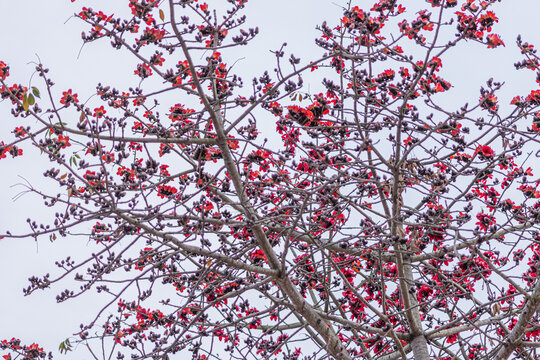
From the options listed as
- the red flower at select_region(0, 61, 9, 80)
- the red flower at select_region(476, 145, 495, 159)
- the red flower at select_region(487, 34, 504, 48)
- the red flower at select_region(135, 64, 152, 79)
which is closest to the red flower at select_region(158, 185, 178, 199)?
the red flower at select_region(135, 64, 152, 79)

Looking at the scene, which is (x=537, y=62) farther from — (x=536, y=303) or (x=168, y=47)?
(x=168, y=47)

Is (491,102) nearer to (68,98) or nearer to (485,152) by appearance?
(485,152)

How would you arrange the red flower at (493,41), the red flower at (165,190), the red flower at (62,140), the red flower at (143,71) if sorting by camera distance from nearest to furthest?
the red flower at (62,140) < the red flower at (143,71) < the red flower at (493,41) < the red flower at (165,190)

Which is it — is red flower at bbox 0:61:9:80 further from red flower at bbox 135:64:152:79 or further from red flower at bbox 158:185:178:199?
red flower at bbox 158:185:178:199

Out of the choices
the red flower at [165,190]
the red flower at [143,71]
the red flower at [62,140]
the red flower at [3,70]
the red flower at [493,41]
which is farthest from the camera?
the red flower at [165,190]

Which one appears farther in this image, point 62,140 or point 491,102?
point 491,102

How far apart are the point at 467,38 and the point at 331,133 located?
1179 millimetres

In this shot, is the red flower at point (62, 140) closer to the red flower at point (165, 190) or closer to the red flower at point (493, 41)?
the red flower at point (165, 190)

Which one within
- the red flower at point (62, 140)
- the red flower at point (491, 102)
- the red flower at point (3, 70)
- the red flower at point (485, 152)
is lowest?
the red flower at point (485, 152)

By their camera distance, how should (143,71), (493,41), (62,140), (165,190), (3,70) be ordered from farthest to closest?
(165,190) < (493,41) < (143,71) < (62,140) < (3,70)

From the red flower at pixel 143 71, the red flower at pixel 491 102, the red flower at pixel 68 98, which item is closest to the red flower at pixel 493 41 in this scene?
the red flower at pixel 491 102

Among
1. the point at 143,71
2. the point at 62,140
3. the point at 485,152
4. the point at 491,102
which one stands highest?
the point at 143,71

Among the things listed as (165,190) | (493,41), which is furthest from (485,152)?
(165,190)

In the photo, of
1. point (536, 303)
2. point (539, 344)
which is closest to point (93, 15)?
point (536, 303)
